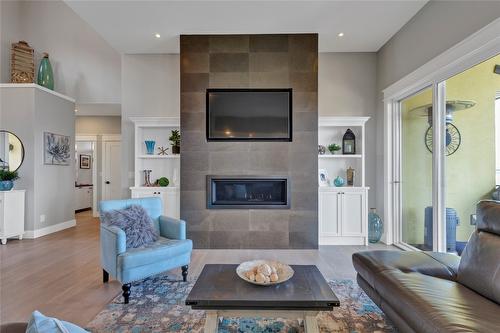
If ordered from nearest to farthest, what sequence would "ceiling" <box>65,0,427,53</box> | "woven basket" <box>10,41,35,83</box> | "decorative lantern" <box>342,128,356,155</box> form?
"ceiling" <box>65,0,427,53</box> → "decorative lantern" <box>342,128,356,155</box> → "woven basket" <box>10,41,35,83</box>

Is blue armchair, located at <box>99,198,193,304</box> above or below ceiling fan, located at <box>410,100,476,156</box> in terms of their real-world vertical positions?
below

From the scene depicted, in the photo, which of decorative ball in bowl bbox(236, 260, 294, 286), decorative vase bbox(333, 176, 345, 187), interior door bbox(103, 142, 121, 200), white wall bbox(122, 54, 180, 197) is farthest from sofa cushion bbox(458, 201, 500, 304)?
interior door bbox(103, 142, 121, 200)

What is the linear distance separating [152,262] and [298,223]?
87.3 inches

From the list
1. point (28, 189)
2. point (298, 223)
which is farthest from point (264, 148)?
point (28, 189)

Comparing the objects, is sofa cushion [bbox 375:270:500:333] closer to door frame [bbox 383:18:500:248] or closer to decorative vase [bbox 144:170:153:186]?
door frame [bbox 383:18:500:248]

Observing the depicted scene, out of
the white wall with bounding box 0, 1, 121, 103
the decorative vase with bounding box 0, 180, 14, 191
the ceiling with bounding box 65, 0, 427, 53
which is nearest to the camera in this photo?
the ceiling with bounding box 65, 0, 427, 53

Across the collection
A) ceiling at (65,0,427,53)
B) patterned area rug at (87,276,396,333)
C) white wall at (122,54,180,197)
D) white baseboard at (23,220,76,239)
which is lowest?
patterned area rug at (87,276,396,333)

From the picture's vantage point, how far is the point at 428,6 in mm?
3334

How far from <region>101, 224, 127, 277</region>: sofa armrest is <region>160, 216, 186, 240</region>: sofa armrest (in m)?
0.58

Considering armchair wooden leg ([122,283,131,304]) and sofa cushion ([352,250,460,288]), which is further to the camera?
armchair wooden leg ([122,283,131,304])

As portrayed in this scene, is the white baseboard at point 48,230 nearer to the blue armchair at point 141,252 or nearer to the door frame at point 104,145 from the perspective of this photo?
the door frame at point 104,145

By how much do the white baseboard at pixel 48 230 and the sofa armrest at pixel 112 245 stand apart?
299 cm

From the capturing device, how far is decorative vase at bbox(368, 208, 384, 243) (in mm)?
4421

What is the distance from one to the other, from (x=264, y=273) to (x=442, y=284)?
3.93 feet
